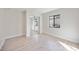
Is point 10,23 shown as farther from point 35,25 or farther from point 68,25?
point 68,25

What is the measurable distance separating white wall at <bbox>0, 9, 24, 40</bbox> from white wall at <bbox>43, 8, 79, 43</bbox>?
30.4 inches

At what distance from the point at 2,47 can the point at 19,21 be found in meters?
0.78

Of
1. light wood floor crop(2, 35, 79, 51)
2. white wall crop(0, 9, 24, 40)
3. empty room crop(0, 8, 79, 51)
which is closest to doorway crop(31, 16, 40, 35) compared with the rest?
empty room crop(0, 8, 79, 51)

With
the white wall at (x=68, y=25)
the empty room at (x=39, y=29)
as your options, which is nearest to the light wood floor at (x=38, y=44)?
the empty room at (x=39, y=29)

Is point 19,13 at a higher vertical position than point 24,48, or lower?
higher

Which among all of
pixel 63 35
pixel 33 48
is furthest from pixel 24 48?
pixel 63 35

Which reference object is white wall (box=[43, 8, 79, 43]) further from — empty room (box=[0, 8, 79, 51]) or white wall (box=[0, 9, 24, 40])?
white wall (box=[0, 9, 24, 40])

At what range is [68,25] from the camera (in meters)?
2.03

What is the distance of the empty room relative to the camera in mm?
1906

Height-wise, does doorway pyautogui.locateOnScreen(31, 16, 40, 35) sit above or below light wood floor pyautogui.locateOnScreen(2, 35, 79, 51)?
above

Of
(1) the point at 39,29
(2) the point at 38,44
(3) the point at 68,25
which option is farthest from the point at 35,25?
(3) the point at 68,25

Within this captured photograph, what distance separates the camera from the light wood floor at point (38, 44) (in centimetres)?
189

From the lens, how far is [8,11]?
1884 millimetres
